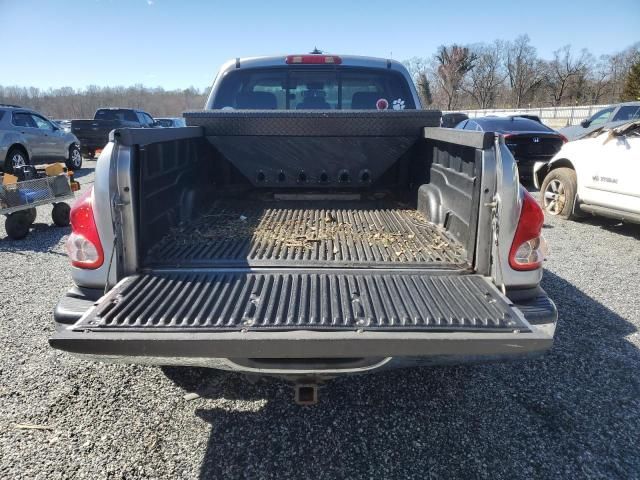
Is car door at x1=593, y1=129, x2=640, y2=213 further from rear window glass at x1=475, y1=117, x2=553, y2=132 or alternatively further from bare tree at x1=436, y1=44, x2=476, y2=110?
bare tree at x1=436, y1=44, x2=476, y2=110

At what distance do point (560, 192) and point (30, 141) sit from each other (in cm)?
1402

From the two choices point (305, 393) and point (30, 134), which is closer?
point (305, 393)

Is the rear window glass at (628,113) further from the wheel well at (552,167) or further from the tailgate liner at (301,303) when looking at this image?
the tailgate liner at (301,303)

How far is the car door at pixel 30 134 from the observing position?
11961mm

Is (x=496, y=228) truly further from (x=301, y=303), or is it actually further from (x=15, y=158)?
(x=15, y=158)

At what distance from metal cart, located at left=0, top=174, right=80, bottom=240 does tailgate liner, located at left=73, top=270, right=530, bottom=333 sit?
5.35 m

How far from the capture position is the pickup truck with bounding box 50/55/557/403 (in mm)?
1767

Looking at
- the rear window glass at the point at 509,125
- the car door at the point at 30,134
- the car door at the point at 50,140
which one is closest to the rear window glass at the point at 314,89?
the rear window glass at the point at 509,125

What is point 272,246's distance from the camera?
281cm

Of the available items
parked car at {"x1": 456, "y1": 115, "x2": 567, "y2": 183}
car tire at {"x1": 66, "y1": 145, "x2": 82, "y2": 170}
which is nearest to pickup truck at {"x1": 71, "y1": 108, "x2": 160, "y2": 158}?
car tire at {"x1": 66, "y1": 145, "x2": 82, "y2": 170}

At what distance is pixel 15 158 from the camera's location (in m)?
11.7

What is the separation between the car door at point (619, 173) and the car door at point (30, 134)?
14213 mm

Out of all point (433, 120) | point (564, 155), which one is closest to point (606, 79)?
point (564, 155)

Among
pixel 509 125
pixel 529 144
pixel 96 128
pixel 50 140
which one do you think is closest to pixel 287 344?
pixel 529 144
